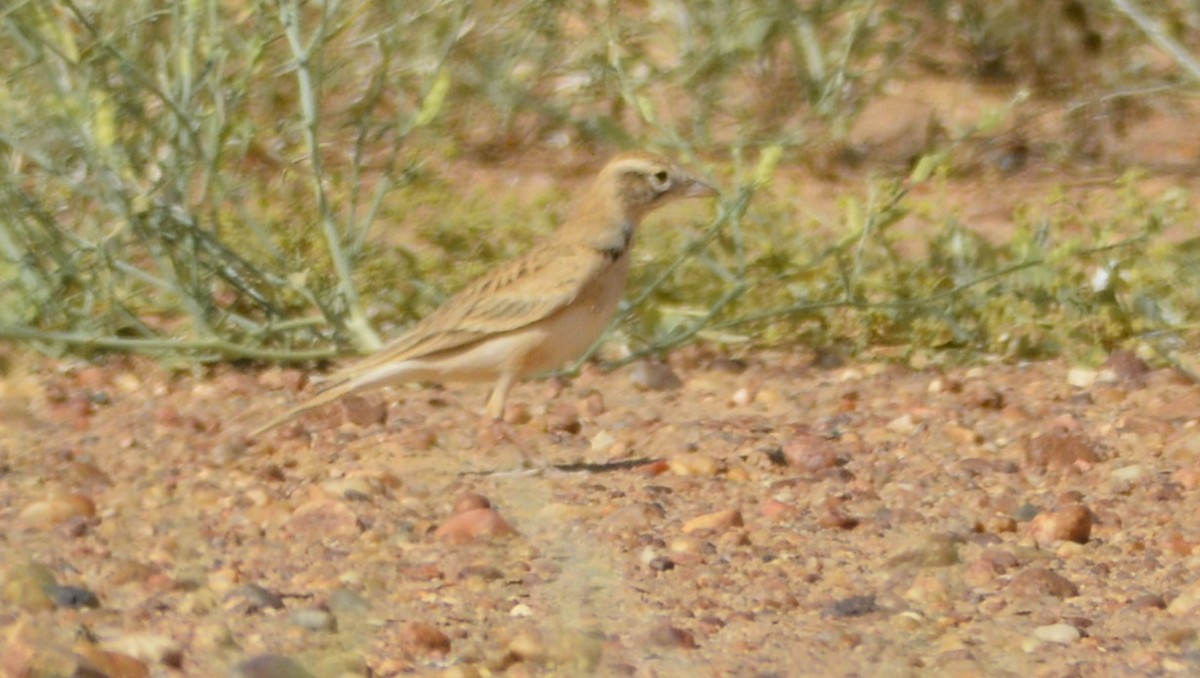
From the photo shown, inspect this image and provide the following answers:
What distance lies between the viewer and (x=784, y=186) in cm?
781

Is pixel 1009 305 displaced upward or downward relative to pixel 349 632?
downward

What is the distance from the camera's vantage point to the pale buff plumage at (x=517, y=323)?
5047 mm

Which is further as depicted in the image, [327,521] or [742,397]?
[742,397]

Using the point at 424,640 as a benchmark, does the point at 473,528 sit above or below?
below

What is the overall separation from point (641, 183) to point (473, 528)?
4.74ft

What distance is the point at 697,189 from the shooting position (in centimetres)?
543

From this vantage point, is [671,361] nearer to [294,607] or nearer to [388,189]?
[388,189]

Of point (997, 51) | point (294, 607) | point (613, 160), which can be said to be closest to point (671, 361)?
point (613, 160)

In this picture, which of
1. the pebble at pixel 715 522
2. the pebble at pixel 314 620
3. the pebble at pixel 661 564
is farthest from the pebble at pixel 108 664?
→ the pebble at pixel 715 522

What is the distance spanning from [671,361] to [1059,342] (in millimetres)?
1256

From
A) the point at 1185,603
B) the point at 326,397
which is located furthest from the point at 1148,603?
the point at 326,397

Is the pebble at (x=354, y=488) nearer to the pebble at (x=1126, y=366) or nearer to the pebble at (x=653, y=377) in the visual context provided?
the pebble at (x=653, y=377)

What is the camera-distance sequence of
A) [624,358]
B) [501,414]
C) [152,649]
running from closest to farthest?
[152,649], [501,414], [624,358]

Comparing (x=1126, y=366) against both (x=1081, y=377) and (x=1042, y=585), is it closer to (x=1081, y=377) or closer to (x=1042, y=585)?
(x=1081, y=377)
